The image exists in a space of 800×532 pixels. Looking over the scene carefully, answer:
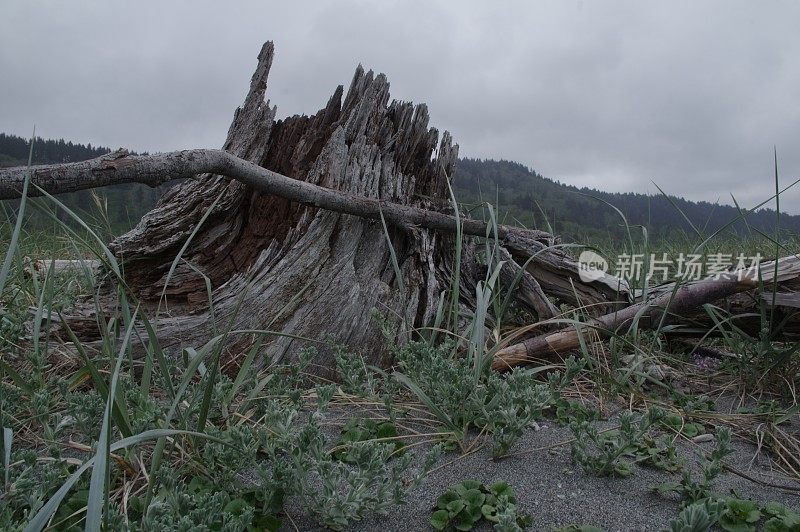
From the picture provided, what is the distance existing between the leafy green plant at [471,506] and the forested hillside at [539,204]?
1.87 metres

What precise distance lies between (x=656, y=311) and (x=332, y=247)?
6.33 ft

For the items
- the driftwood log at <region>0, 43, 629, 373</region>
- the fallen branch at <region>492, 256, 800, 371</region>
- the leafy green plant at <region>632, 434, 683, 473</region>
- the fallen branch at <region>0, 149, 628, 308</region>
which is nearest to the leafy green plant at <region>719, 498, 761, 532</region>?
the leafy green plant at <region>632, 434, 683, 473</region>

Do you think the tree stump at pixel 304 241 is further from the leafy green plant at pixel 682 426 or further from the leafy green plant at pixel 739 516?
the leafy green plant at pixel 739 516

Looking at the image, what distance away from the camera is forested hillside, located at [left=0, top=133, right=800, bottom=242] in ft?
12.3

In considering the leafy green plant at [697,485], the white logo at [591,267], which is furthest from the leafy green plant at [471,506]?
the white logo at [591,267]

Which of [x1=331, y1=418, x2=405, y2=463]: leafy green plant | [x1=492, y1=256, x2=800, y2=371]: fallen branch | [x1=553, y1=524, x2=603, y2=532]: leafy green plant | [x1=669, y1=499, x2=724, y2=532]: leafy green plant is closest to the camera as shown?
[x1=669, y1=499, x2=724, y2=532]: leafy green plant

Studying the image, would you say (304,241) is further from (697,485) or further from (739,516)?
(739,516)

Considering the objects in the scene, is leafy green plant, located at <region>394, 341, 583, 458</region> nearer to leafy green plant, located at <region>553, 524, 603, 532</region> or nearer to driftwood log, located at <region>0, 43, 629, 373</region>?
leafy green plant, located at <region>553, 524, 603, 532</region>

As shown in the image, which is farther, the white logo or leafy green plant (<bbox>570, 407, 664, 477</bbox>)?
the white logo

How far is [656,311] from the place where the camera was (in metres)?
3.30

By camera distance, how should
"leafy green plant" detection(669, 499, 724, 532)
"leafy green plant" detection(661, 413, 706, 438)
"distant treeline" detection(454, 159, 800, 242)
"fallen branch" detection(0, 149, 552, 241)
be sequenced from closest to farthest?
"leafy green plant" detection(669, 499, 724, 532)
"fallen branch" detection(0, 149, 552, 241)
"leafy green plant" detection(661, 413, 706, 438)
"distant treeline" detection(454, 159, 800, 242)

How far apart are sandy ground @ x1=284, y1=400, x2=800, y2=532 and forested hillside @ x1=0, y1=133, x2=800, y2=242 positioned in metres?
1.60

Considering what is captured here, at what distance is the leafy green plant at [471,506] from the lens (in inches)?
60.3

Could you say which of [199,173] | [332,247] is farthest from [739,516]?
[199,173]
